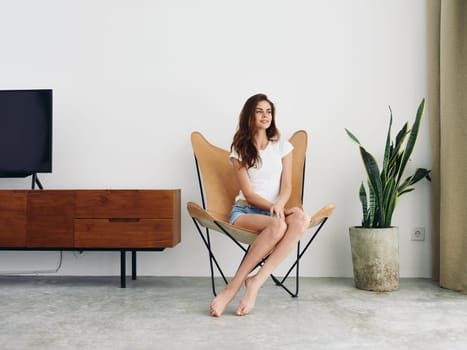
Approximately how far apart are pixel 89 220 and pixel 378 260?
1741 mm

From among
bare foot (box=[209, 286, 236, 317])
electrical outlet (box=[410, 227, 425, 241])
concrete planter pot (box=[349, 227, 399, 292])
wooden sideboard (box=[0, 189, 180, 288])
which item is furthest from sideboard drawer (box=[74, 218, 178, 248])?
electrical outlet (box=[410, 227, 425, 241])

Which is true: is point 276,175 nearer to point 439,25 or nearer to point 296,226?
point 296,226

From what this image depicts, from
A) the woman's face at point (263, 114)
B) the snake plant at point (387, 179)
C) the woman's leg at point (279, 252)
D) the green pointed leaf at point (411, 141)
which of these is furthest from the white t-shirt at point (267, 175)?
the green pointed leaf at point (411, 141)

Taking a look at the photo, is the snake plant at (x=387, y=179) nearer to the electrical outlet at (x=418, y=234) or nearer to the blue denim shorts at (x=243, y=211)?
the electrical outlet at (x=418, y=234)

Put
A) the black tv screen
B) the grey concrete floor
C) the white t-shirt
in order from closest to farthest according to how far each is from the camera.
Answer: the grey concrete floor → the white t-shirt → the black tv screen

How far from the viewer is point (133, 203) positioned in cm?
297

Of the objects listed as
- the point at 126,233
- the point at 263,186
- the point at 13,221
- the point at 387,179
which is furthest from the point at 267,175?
the point at 13,221

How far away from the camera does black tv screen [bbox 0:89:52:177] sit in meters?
3.21

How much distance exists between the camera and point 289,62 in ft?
11.2

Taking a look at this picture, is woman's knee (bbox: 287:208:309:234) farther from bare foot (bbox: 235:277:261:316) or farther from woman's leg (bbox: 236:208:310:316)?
bare foot (bbox: 235:277:261:316)

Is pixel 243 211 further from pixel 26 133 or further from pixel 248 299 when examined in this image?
pixel 26 133

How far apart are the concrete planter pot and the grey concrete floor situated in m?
0.09

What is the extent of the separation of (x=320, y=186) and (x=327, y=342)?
160cm

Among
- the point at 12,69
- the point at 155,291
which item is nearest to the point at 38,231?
the point at 155,291
